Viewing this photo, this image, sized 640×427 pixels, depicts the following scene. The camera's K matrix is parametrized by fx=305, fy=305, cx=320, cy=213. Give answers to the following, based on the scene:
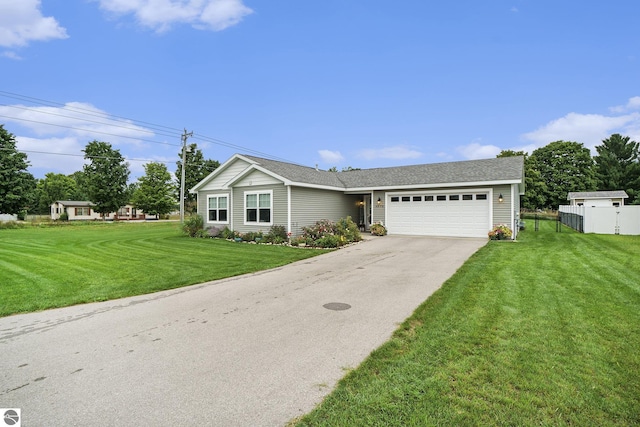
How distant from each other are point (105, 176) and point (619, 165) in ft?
231

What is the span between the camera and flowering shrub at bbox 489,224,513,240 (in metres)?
14.5

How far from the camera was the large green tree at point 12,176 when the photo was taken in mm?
30734

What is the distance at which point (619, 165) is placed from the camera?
41.8 m

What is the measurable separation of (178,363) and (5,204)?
135ft

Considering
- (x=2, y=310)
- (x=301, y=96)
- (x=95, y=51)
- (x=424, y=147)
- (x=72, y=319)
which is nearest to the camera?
(x=72, y=319)

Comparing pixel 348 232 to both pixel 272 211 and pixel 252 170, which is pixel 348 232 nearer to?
pixel 272 211

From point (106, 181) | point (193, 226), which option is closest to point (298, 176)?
point (193, 226)

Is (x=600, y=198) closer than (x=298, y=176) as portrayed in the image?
No

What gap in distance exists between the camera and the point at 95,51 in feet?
59.4

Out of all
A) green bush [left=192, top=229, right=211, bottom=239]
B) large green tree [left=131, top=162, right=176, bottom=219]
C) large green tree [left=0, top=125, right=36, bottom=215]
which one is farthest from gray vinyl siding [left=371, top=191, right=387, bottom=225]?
large green tree [left=131, top=162, right=176, bottom=219]

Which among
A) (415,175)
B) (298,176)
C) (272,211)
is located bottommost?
(272,211)

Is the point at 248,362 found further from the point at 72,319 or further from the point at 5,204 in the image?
the point at 5,204

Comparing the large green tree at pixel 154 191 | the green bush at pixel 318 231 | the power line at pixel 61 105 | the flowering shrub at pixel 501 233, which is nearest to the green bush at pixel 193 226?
the green bush at pixel 318 231

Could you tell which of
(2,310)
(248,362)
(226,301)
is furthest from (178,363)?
(2,310)
